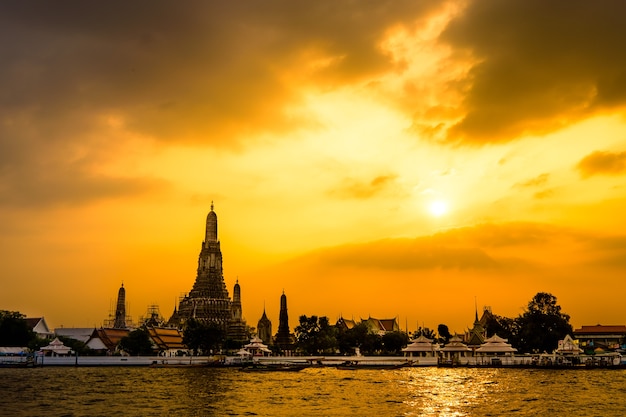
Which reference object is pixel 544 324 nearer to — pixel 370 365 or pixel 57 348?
pixel 370 365

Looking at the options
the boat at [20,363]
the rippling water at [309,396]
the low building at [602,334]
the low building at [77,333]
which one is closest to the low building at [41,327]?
the low building at [77,333]

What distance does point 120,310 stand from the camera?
541 ft

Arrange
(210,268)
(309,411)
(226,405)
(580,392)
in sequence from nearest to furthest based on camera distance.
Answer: (309,411), (226,405), (580,392), (210,268)

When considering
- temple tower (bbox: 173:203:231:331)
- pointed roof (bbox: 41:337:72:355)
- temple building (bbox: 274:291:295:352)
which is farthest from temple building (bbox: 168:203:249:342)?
pointed roof (bbox: 41:337:72:355)

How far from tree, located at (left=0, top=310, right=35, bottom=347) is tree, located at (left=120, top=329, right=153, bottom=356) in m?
15.6

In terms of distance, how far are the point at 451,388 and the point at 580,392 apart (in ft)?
37.8

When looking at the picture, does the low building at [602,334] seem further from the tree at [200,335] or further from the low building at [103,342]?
the low building at [103,342]

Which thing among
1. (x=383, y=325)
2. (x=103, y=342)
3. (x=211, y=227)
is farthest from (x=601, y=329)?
(x=103, y=342)

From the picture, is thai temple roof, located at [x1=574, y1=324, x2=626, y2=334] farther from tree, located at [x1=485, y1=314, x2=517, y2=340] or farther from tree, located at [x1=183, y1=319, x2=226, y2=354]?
tree, located at [x1=183, y1=319, x2=226, y2=354]

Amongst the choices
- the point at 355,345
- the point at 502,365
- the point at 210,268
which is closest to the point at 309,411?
the point at 502,365

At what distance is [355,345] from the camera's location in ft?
426

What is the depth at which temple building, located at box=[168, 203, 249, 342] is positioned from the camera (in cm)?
14725

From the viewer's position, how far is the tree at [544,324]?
343ft

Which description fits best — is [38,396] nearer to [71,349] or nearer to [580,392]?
[580,392]
